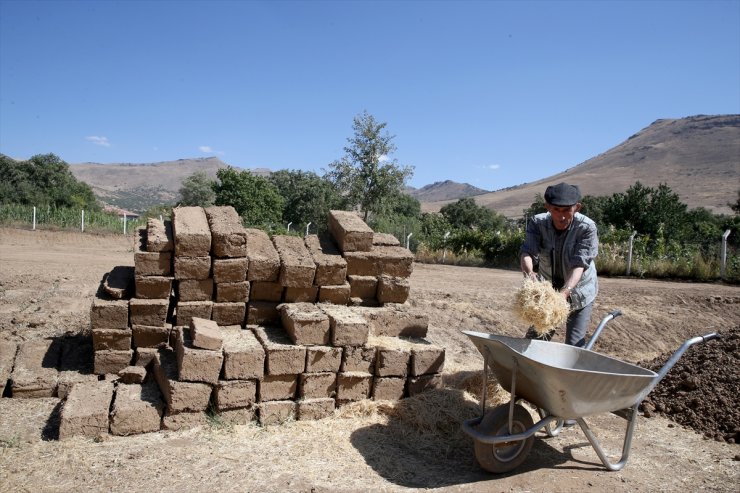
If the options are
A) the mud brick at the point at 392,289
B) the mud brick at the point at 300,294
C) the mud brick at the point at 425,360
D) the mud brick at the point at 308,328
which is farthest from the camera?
the mud brick at the point at 392,289

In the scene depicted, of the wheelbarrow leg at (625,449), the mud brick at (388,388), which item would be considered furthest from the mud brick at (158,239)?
the wheelbarrow leg at (625,449)

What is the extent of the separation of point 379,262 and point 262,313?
145 cm

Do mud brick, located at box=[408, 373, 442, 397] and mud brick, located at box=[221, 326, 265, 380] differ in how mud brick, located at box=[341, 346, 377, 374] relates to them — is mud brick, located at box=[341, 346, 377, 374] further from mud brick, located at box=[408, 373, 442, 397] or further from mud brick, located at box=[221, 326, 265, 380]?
mud brick, located at box=[221, 326, 265, 380]

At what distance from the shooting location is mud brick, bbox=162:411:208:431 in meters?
4.84

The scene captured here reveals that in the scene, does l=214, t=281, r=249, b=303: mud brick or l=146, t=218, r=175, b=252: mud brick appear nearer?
l=146, t=218, r=175, b=252: mud brick

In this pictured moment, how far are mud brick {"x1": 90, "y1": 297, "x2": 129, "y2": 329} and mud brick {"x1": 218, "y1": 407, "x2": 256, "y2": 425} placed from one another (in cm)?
161

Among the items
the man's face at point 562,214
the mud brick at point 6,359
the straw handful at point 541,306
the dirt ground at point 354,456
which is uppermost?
the man's face at point 562,214

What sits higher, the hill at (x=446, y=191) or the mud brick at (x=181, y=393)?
the hill at (x=446, y=191)

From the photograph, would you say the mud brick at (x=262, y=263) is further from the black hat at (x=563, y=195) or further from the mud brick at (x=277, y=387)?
the black hat at (x=563, y=195)

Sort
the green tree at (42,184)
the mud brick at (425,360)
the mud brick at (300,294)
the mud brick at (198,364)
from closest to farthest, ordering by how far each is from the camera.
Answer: the mud brick at (198,364) → the mud brick at (425,360) → the mud brick at (300,294) → the green tree at (42,184)

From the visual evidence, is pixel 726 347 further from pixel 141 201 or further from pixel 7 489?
pixel 141 201

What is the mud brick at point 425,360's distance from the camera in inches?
221

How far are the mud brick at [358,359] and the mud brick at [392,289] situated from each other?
1057 millimetres

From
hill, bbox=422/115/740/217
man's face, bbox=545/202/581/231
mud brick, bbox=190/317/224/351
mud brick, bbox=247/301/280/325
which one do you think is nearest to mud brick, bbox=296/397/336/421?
mud brick, bbox=190/317/224/351
